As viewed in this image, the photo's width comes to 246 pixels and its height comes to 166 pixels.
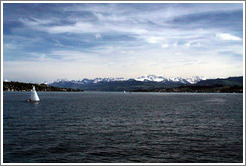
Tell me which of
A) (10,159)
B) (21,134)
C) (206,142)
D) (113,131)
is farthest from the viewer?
(113,131)

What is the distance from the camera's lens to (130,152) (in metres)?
42.8

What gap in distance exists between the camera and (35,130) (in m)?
60.8

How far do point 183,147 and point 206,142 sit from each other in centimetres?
724

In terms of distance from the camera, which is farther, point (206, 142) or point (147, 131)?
point (147, 131)

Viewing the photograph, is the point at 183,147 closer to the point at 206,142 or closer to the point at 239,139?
the point at 206,142

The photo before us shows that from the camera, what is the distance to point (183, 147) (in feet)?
151


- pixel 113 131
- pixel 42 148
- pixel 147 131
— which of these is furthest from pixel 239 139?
pixel 42 148

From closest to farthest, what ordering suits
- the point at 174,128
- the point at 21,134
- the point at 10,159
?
the point at 10,159 < the point at 21,134 < the point at 174,128

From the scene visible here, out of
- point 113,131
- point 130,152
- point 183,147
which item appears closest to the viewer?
point 130,152

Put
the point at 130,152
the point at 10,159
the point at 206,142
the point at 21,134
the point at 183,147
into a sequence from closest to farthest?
the point at 10,159 → the point at 130,152 → the point at 183,147 → the point at 206,142 → the point at 21,134

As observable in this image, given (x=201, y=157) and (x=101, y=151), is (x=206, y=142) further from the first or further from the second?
(x=101, y=151)

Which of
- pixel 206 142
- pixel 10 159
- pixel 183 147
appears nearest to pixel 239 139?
pixel 206 142

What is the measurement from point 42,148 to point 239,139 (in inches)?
1701

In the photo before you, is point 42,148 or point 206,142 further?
point 206,142
